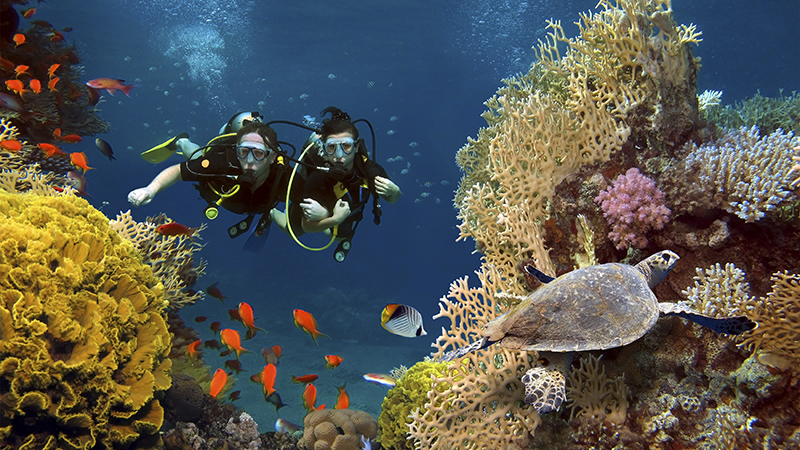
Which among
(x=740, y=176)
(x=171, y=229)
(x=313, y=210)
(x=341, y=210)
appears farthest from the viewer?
(x=171, y=229)

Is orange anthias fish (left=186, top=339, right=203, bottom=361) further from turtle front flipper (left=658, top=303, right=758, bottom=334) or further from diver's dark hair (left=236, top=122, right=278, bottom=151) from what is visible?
turtle front flipper (left=658, top=303, right=758, bottom=334)

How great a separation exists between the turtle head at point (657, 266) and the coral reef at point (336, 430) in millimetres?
4642

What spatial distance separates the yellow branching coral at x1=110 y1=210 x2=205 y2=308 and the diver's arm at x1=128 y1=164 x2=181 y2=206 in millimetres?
2374

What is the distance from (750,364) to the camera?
90.4 inches

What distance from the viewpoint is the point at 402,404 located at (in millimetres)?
5359

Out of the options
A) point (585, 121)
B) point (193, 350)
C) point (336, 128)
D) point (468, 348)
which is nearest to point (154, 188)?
point (336, 128)

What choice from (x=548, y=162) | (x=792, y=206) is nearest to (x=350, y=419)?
(x=548, y=162)

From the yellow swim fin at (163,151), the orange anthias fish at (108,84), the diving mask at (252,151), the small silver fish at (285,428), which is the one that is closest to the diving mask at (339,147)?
the diving mask at (252,151)

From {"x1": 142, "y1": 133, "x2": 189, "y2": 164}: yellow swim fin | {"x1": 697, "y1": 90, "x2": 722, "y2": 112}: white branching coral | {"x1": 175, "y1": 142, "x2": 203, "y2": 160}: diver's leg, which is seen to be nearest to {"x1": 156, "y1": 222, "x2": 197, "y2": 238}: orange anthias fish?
{"x1": 142, "y1": 133, "x2": 189, "y2": 164}: yellow swim fin

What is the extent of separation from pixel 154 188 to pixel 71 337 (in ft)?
4.79

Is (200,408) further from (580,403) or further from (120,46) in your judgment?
(120,46)

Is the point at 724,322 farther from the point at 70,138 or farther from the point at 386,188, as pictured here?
the point at 70,138

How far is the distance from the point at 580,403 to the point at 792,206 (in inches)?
77.9

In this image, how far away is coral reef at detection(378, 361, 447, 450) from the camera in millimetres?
5102
